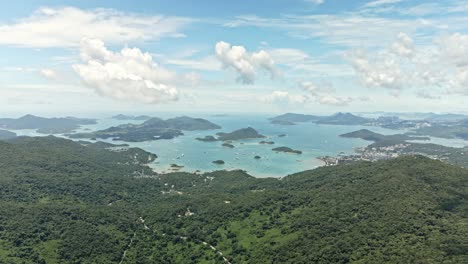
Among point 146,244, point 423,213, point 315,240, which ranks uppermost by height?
point 423,213

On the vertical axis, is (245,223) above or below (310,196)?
below

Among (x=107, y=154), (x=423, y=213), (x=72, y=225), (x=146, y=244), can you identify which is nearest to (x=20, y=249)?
(x=72, y=225)

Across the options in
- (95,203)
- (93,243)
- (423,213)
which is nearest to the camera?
(423,213)

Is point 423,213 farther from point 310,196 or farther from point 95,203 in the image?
point 95,203

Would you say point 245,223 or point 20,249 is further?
point 245,223

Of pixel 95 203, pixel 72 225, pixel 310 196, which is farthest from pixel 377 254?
pixel 95 203

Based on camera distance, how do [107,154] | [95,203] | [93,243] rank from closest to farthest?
[93,243] < [95,203] < [107,154]
